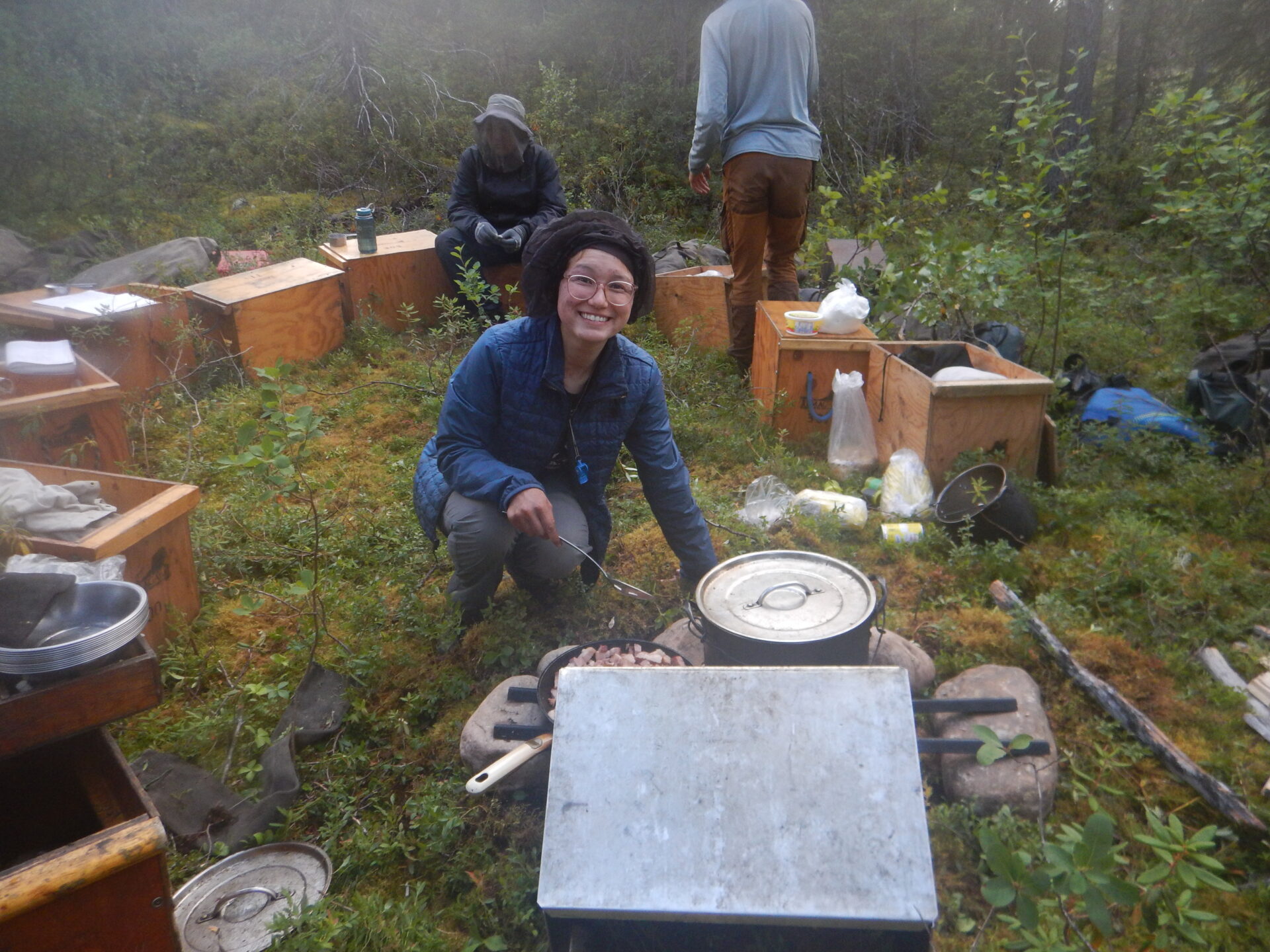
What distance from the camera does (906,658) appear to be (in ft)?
8.42

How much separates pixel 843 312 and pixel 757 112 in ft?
4.32

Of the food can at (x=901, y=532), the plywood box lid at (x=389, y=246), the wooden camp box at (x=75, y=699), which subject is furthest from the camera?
the plywood box lid at (x=389, y=246)

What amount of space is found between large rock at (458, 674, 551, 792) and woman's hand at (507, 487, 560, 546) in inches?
18.1

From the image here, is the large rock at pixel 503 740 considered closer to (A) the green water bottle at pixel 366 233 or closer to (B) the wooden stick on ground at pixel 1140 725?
(B) the wooden stick on ground at pixel 1140 725

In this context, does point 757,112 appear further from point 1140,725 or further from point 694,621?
point 1140,725

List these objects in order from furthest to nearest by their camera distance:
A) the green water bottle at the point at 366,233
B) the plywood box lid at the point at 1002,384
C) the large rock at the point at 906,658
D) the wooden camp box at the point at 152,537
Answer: the green water bottle at the point at 366,233, the plywood box lid at the point at 1002,384, the wooden camp box at the point at 152,537, the large rock at the point at 906,658

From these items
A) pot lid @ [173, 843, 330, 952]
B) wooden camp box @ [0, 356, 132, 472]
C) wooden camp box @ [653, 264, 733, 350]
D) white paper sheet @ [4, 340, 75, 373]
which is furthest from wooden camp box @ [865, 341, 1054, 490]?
white paper sheet @ [4, 340, 75, 373]

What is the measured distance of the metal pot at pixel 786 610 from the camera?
82.0 inches

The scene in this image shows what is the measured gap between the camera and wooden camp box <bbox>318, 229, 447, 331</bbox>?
6.20 meters

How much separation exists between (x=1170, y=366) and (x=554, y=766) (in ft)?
17.3

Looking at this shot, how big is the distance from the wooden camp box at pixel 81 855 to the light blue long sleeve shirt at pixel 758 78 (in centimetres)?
413

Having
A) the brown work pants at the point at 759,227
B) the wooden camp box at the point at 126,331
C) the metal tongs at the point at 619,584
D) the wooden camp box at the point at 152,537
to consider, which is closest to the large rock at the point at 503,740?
the metal tongs at the point at 619,584

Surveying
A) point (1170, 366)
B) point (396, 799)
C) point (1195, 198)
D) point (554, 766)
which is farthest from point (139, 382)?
point (1170, 366)

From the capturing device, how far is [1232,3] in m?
7.55
